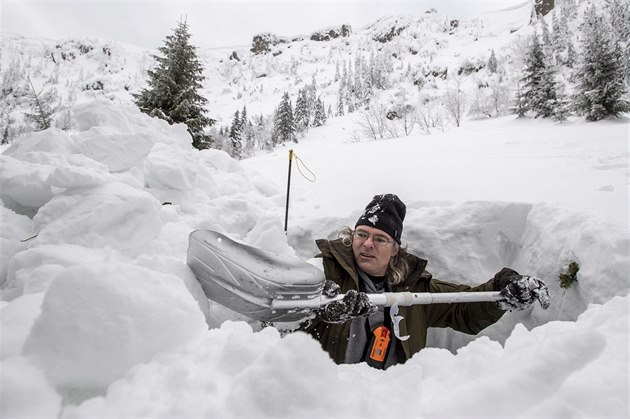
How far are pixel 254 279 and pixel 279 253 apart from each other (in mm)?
661

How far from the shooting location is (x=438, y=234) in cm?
349

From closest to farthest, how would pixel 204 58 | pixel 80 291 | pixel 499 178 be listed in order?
1. pixel 80 291
2. pixel 499 178
3. pixel 204 58

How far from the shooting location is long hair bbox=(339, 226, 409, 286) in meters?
2.59

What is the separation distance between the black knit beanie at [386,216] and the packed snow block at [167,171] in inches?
89.1

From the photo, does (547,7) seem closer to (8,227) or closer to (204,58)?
(8,227)

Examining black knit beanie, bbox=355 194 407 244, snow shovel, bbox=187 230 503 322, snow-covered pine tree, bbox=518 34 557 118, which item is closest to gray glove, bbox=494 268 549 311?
black knit beanie, bbox=355 194 407 244

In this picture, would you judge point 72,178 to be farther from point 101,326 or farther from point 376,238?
point 376,238

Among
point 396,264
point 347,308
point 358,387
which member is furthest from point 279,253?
point 358,387

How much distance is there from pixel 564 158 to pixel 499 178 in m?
1.35

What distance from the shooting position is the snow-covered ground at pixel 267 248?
798mm

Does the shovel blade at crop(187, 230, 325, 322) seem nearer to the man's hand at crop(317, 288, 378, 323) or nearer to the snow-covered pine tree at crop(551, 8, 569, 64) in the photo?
the man's hand at crop(317, 288, 378, 323)

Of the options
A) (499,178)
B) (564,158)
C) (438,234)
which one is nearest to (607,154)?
(564,158)

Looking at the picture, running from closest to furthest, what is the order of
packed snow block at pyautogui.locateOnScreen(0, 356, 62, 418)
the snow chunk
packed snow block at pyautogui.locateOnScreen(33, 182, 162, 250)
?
1. packed snow block at pyautogui.locateOnScreen(0, 356, 62, 418)
2. the snow chunk
3. packed snow block at pyautogui.locateOnScreen(33, 182, 162, 250)

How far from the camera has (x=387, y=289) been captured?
8.57 feet
